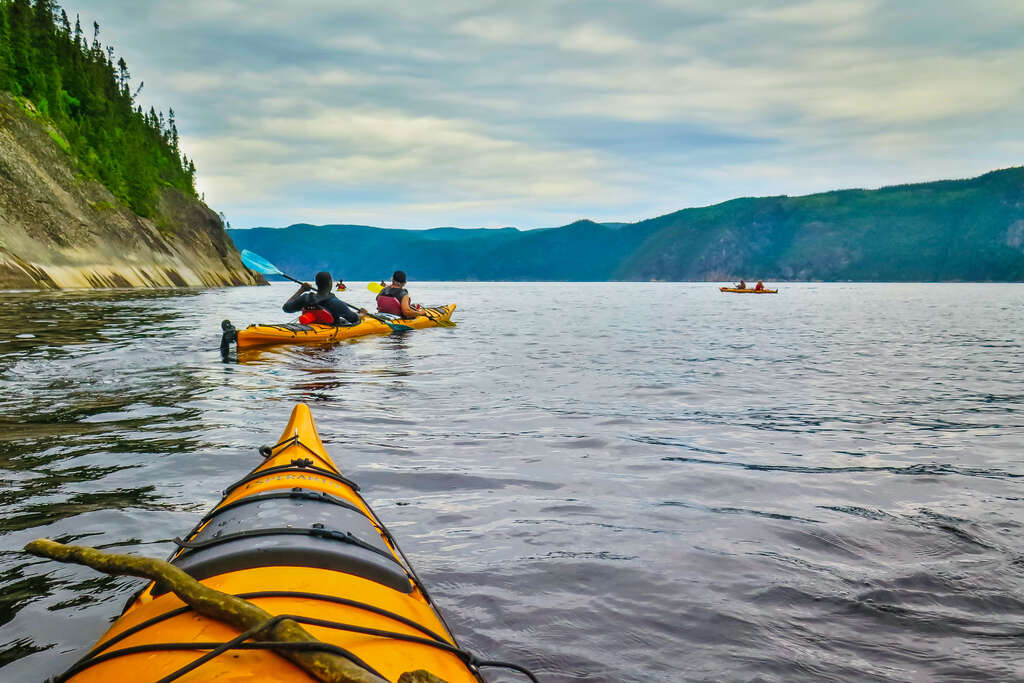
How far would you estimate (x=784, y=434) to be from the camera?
709 cm

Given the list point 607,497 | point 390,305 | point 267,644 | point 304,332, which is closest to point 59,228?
point 390,305

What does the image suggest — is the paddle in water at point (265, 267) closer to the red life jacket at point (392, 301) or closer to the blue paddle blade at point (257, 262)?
the blue paddle blade at point (257, 262)

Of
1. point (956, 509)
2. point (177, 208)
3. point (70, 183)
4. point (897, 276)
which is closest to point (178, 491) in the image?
point (956, 509)

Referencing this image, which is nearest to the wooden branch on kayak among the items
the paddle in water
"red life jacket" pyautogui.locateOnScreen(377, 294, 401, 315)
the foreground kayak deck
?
the foreground kayak deck

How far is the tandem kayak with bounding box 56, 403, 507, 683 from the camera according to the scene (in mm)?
1558

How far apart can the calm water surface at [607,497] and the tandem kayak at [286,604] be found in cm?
92

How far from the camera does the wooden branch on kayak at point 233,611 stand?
145 cm

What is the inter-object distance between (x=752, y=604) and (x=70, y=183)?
1611 inches

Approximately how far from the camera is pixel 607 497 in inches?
198

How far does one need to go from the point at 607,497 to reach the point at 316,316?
9879 millimetres

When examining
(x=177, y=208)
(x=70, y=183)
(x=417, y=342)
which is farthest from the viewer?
(x=177, y=208)

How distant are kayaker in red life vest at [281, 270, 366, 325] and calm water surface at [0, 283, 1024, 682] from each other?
7.16ft

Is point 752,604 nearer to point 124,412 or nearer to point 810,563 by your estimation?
point 810,563

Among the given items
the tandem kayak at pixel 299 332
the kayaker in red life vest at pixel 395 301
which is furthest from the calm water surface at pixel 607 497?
the kayaker in red life vest at pixel 395 301
